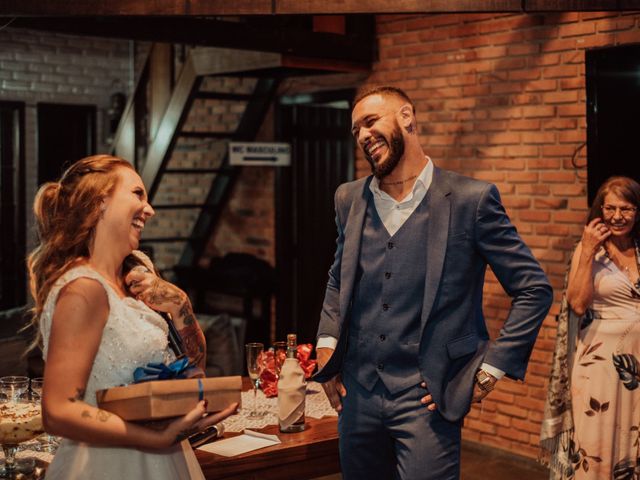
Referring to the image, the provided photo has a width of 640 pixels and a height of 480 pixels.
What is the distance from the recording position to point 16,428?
246 centimetres

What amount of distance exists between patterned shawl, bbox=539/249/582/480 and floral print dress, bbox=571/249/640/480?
0.10 m

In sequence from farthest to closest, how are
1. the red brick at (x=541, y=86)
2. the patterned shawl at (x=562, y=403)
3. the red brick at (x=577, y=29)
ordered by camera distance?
the red brick at (x=541, y=86)
the red brick at (x=577, y=29)
the patterned shawl at (x=562, y=403)

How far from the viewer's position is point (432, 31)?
19.0ft

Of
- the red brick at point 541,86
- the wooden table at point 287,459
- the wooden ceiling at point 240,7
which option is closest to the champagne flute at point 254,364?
the wooden table at point 287,459

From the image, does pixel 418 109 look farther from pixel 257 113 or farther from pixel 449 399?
pixel 449 399

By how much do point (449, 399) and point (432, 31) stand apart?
378 centimetres

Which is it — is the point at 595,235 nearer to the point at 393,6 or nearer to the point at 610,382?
the point at 610,382

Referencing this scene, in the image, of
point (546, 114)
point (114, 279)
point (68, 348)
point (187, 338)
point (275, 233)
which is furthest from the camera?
point (275, 233)

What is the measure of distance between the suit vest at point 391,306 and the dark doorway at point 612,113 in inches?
87.5

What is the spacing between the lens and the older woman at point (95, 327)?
1.93 m

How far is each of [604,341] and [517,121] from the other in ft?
5.62

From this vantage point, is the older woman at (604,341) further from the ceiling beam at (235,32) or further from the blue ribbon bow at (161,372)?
the blue ribbon bow at (161,372)

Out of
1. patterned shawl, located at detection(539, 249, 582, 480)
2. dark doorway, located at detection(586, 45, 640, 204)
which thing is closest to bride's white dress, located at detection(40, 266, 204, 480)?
patterned shawl, located at detection(539, 249, 582, 480)

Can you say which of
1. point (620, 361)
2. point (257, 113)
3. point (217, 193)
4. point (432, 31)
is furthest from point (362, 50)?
point (620, 361)
